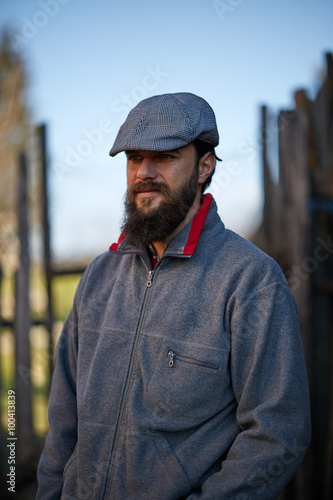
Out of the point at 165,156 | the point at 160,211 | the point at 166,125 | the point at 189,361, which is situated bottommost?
the point at 189,361

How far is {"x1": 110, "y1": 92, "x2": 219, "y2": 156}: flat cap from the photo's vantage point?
1740 mm

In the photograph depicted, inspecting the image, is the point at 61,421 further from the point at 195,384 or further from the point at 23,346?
the point at 23,346

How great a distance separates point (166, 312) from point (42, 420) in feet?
10.8

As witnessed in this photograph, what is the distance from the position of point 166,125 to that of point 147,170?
0.21 metres

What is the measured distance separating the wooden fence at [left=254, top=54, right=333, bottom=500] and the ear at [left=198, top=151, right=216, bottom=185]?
1.15 meters

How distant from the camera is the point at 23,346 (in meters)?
3.60

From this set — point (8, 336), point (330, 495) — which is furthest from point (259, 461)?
point (8, 336)

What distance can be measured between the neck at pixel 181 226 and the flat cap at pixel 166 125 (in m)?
0.28

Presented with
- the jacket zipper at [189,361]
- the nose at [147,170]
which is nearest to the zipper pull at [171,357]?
the jacket zipper at [189,361]

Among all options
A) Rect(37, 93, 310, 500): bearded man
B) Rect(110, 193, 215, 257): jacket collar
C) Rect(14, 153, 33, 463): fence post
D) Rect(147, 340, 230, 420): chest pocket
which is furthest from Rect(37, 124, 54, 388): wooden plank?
Rect(147, 340, 230, 420): chest pocket

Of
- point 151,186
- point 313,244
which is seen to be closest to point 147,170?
point 151,186

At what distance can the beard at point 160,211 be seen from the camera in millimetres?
1819

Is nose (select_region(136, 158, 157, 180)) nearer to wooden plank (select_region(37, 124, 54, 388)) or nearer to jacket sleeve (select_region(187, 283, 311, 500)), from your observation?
jacket sleeve (select_region(187, 283, 311, 500))

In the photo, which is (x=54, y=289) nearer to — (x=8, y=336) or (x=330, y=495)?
(x=8, y=336)
